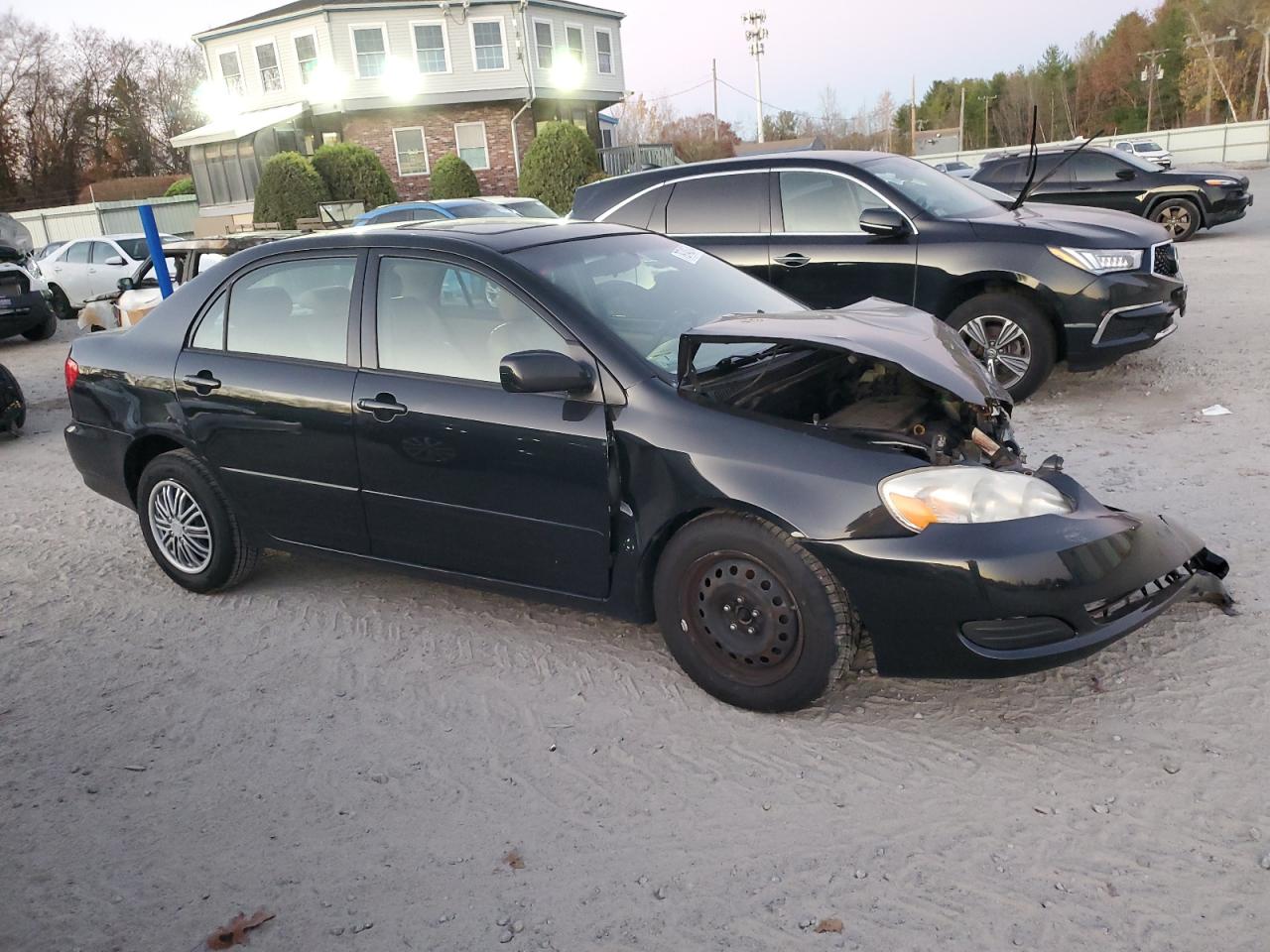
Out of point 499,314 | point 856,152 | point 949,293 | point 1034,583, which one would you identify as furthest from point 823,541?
point 856,152

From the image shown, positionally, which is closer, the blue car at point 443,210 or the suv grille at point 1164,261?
the suv grille at point 1164,261

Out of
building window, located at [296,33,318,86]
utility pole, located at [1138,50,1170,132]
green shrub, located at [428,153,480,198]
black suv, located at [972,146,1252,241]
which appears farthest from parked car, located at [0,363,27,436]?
utility pole, located at [1138,50,1170,132]

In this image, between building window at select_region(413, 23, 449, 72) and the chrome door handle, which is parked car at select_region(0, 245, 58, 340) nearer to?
the chrome door handle

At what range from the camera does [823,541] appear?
3.23 m

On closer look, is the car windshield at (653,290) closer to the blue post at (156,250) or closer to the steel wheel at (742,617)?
the steel wheel at (742,617)

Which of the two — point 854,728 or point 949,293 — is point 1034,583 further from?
point 949,293

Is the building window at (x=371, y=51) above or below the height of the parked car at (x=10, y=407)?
above

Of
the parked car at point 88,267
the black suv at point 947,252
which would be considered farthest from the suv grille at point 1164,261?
the parked car at point 88,267

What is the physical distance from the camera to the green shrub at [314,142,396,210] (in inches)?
1276

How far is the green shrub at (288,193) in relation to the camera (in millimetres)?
30188

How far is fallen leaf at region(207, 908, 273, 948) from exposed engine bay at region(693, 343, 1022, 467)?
2123 mm

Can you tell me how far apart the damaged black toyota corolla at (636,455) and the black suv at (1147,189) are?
12.9 metres

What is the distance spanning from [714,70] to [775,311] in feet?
254

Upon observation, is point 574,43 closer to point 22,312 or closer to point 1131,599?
point 22,312
